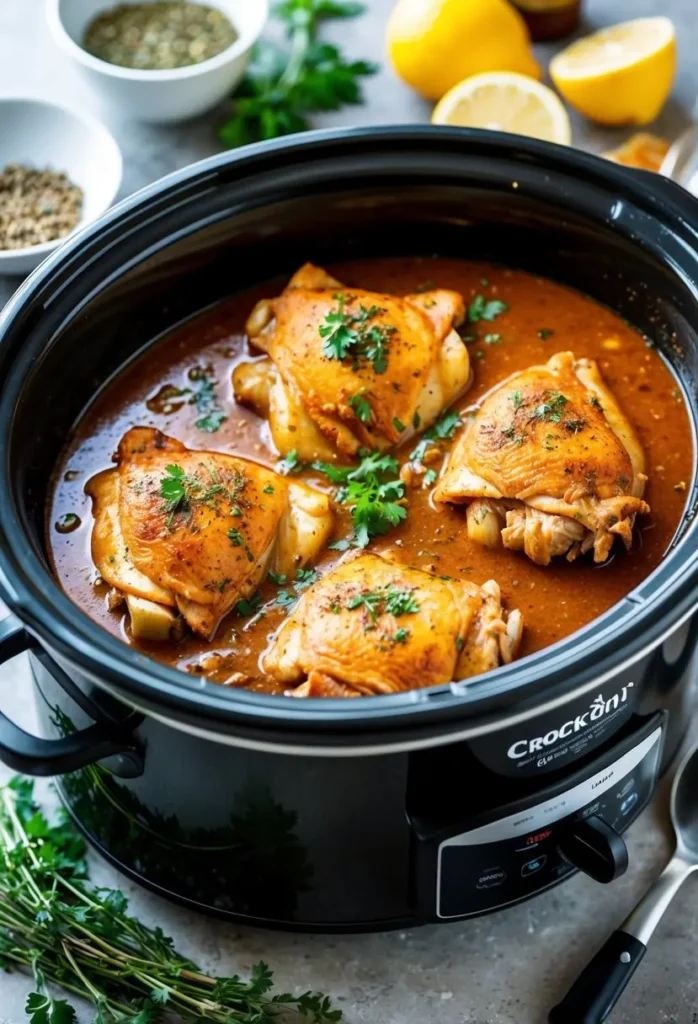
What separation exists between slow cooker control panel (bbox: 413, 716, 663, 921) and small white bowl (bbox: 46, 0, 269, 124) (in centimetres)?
225

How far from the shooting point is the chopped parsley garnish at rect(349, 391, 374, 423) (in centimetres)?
252

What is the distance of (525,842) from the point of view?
7.19ft

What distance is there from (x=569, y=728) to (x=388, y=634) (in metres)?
0.33

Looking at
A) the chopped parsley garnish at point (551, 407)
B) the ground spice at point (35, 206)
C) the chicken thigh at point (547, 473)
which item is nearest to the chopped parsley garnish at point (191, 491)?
the chicken thigh at point (547, 473)

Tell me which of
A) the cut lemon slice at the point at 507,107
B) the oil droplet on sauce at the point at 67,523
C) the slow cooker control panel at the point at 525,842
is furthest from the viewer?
the cut lemon slice at the point at 507,107

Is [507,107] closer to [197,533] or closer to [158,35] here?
[158,35]

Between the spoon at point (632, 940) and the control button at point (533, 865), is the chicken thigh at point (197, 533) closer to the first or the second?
the control button at point (533, 865)

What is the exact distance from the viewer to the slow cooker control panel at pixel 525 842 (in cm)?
213

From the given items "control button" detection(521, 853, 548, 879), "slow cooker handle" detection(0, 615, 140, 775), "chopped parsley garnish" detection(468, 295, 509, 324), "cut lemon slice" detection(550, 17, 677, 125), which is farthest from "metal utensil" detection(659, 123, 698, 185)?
"slow cooker handle" detection(0, 615, 140, 775)

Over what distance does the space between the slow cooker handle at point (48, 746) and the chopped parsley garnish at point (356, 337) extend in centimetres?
88

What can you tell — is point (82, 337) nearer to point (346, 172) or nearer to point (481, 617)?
point (346, 172)

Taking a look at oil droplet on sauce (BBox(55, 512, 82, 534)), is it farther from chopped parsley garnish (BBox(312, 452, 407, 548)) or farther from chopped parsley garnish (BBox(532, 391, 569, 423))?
chopped parsley garnish (BBox(532, 391, 569, 423))

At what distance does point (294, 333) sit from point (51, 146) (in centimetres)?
137

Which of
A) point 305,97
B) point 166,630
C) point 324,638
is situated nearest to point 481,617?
point 324,638
